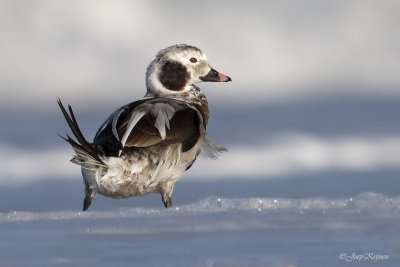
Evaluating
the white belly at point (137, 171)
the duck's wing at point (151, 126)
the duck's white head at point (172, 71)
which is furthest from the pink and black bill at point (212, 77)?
the white belly at point (137, 171)

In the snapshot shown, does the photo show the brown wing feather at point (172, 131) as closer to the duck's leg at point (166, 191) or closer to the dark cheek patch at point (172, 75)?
the duck's leg at point (166, 191)

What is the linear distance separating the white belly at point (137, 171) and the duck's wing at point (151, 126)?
0.09 meters

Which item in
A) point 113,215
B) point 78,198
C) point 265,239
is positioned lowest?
point 78,198

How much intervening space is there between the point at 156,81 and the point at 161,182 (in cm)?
126

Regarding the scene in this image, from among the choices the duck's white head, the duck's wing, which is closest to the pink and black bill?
the duck's white head

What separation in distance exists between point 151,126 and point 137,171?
0.37m

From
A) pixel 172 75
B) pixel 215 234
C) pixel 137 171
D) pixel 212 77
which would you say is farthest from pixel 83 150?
pixel 212 77

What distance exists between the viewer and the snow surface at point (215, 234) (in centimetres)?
562

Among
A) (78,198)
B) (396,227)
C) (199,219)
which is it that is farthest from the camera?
(78,198)

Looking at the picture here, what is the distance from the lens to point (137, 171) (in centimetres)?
757

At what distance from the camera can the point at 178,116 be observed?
7.68 meters

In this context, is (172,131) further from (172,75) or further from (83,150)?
(172,75)

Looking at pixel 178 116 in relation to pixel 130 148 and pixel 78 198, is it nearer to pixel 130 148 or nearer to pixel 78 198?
pixel 130 148

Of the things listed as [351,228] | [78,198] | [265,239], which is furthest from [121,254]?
[78,198]
